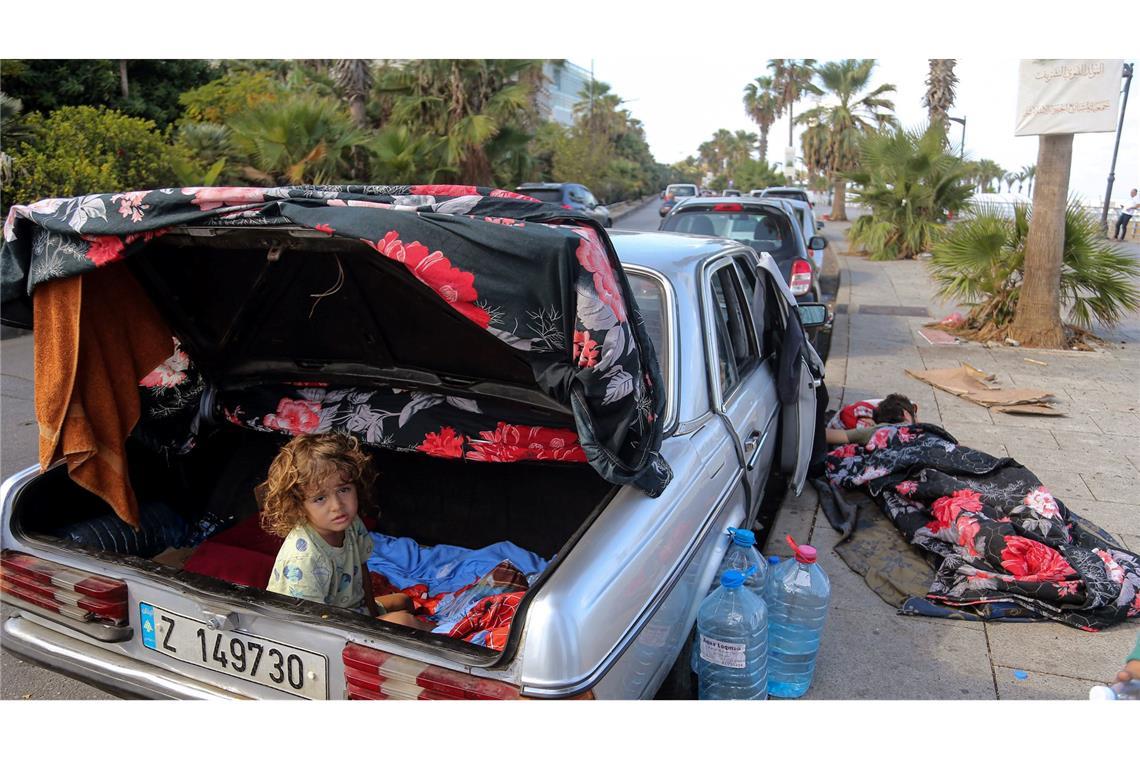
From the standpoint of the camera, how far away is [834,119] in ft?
124

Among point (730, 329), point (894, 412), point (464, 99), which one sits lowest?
point (894, 412)

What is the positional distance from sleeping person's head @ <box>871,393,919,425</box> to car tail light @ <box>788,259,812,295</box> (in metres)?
3.09

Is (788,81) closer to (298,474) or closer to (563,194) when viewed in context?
(563,194)

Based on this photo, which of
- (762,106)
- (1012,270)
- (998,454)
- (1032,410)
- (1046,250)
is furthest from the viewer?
(762,106)

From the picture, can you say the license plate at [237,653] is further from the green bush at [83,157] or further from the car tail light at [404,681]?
the green bush at [83,157]

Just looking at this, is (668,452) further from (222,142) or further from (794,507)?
(222,142)

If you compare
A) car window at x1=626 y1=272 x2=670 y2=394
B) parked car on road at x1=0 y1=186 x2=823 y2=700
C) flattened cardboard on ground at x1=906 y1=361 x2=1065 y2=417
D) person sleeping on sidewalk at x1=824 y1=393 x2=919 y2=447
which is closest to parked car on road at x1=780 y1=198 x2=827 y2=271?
flattened cardboard on ground at x1=906 y1=361 x2=1065 y2=417

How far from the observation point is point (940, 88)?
106 ft

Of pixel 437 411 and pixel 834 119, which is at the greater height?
pixel 834 119

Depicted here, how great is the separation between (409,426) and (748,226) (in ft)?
23.6

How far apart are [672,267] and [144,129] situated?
11.9m

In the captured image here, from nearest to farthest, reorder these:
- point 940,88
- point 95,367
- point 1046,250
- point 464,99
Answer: point 95,367
point 1046,250
point 464,99
point 940,88

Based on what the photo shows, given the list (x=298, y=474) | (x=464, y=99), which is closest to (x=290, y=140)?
(x=464, y=99)

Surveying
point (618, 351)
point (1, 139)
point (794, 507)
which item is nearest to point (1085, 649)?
point (794, 507)
